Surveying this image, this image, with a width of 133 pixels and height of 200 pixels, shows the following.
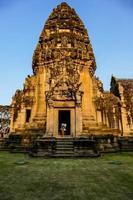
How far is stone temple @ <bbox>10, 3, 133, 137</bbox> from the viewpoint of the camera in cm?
1952

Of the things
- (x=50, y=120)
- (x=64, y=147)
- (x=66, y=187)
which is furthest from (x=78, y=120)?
(x=66, y=187)

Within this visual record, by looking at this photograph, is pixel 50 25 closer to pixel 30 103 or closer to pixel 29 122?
pixel 30 103

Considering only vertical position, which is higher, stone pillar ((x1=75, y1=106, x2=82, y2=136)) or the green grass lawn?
stone pillar ((x1=75, y1=106, x2=82, y2=136))

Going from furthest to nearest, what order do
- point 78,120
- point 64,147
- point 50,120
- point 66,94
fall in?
point 66,94 < point 50,120 < point 78,120 < point 64,147

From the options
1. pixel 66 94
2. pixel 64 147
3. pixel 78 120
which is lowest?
pixel 64 147

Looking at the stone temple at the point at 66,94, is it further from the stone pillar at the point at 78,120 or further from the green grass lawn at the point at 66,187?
the green grass lawn at the point at 66,187

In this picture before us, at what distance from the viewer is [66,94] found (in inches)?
781

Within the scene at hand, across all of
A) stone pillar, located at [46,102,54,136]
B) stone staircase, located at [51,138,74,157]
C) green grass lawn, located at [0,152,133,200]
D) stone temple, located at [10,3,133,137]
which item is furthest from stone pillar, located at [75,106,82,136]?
green grass lawn, located at [0,152,133,200]

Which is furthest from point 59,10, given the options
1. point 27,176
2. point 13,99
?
point 27,176

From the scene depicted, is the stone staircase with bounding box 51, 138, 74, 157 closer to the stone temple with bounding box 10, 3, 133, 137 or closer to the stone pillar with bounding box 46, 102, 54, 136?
the stone temple with bounding box 10, 3, 133, 137

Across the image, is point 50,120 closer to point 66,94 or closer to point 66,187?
point 66,94

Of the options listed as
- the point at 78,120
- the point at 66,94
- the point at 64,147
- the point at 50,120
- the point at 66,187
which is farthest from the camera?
the point at 66,94

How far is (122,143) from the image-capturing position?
69.2 ft

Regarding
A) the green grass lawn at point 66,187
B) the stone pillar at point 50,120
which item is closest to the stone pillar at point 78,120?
the stone pillar at point 50,120
